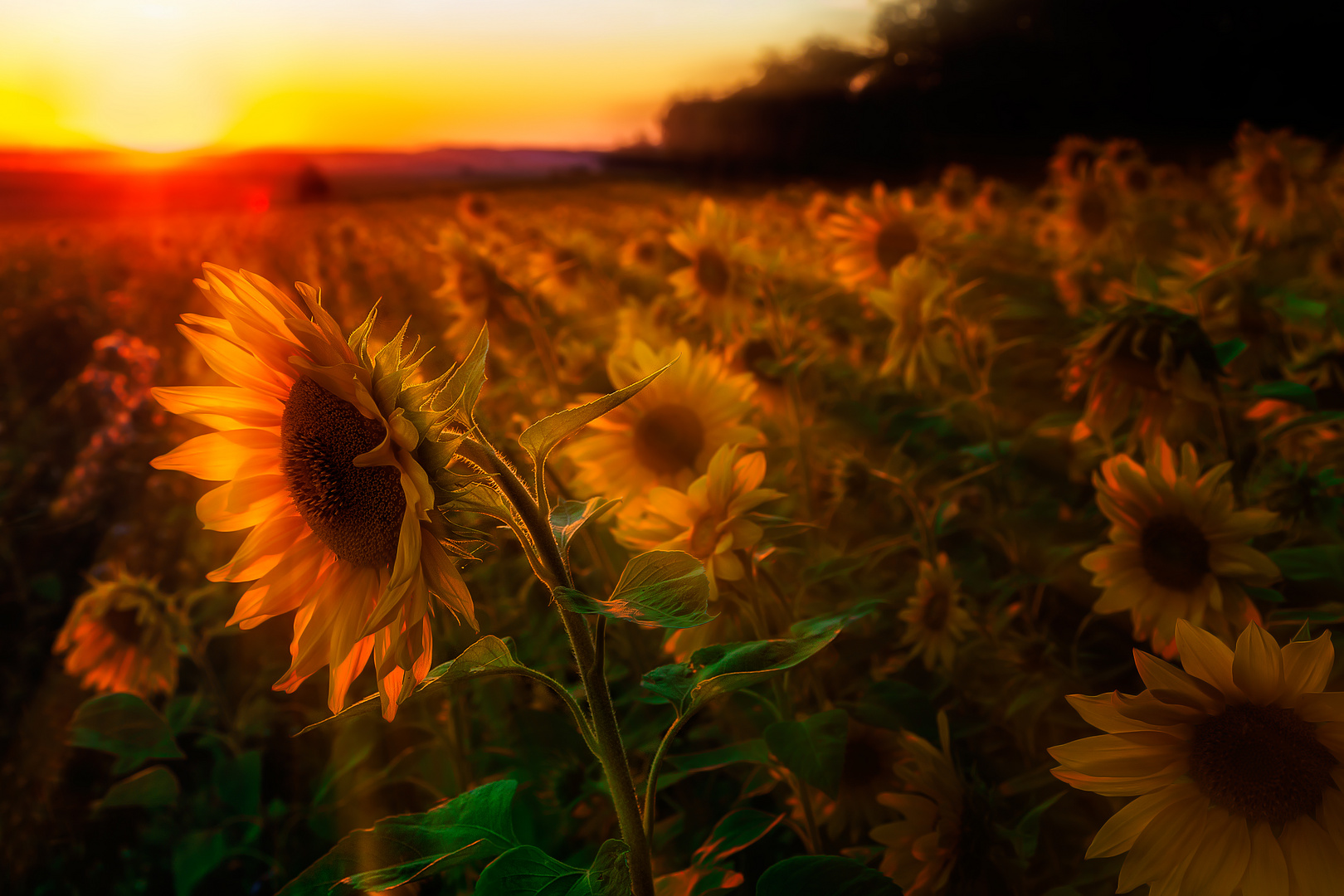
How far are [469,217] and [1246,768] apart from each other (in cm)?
586

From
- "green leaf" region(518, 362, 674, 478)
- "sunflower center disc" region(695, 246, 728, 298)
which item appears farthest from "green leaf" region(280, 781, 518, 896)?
"sunflower center disc" region(695, 246, 728, 298)

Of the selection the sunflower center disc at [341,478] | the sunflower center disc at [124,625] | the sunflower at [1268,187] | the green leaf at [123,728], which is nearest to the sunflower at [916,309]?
the sunflower center disc at [341,478]

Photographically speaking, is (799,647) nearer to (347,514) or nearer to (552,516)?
(552,516)

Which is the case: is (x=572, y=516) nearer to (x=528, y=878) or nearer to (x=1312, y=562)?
(x=528, y=878)

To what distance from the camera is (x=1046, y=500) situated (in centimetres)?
182

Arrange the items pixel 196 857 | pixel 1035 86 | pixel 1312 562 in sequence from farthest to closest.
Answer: pixel 1035 86 < pixel 196 857 < pixel 1312 562

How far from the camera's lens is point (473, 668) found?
0.69m

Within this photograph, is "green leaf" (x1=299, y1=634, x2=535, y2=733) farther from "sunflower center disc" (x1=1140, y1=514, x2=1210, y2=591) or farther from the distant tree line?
the distant tree line

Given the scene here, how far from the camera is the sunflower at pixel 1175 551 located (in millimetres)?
1174

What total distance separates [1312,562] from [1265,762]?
0.62 m

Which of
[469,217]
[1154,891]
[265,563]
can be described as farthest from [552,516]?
[469,217]

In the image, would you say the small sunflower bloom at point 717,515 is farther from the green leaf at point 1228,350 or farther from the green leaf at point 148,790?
the green leaf at point 148,790

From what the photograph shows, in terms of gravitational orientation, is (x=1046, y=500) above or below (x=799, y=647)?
below

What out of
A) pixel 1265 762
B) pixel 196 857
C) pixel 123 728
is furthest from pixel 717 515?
pixel 196 857
